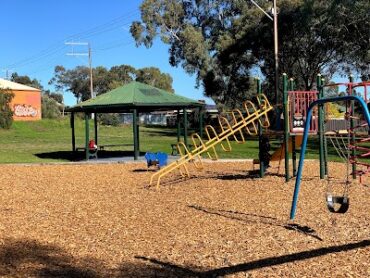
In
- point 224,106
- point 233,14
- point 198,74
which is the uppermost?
point 233,14

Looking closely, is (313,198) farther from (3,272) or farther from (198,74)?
(198,74)

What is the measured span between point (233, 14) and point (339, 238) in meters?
41.6

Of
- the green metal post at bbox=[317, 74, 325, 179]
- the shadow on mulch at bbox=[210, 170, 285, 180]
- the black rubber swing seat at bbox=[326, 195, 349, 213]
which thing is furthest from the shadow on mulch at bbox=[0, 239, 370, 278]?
the shadow on mulch at bbox=[210, 170, 285, 180]

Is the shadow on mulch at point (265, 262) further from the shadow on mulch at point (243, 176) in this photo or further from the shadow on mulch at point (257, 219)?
the shadow on mulch at point (243, 176)

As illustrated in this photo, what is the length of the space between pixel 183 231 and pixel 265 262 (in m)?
1.68

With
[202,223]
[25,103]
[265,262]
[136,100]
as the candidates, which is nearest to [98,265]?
[265,262]

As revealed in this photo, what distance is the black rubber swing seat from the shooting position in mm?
5793

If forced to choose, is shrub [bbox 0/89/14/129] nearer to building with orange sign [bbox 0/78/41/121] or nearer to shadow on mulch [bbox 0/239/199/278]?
building with orange sign [bbox 0/78/41/121]

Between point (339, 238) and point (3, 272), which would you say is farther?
point (339, 238)

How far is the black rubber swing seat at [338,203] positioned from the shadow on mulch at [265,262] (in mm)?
382

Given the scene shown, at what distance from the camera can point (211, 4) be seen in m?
47.7

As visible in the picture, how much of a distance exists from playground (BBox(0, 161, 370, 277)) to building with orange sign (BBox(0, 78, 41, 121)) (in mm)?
45648

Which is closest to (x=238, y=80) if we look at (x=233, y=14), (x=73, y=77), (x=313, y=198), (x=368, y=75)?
(x=233, y=14)

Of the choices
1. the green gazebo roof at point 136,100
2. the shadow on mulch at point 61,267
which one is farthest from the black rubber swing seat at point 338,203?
the green gazebo roof at point 136,100
